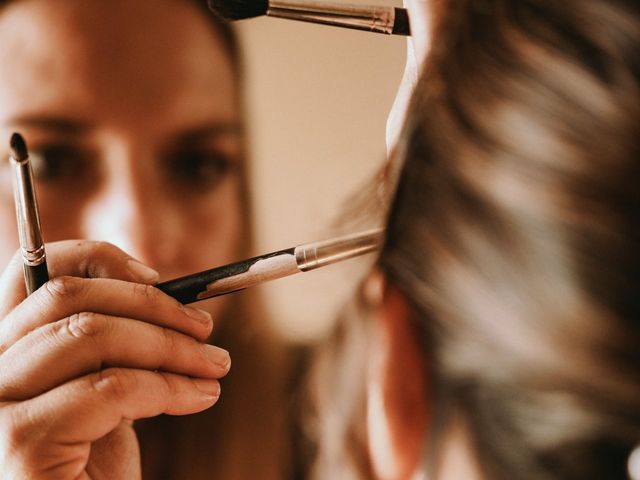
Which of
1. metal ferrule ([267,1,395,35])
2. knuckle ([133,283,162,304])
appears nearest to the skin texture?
knuckle ([133,283,162,304])

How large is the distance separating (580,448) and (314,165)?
300mm

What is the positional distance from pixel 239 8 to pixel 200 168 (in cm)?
15

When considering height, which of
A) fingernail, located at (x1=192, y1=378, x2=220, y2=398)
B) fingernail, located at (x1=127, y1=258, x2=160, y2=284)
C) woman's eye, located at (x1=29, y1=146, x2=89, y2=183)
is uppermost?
woman's eye, located at (x1=29, y1=146, x2=89, y2=183)

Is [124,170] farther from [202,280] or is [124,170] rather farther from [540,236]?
[540,236]

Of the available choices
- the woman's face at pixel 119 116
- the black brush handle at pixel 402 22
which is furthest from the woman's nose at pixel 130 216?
the black brush handle at pixel 402 22

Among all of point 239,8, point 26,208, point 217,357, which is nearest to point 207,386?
point 217,357

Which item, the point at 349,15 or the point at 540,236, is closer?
the point at 540,236

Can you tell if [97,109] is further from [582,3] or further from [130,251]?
[582,3]

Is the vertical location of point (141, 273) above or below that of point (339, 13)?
below

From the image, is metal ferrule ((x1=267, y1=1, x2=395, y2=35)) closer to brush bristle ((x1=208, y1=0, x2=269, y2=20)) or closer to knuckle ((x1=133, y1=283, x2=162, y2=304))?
brush bristle ((x1=208, y1=0, x2=269, y2=20))

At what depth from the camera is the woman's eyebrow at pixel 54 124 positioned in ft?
1.43

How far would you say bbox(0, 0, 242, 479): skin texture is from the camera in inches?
11.9

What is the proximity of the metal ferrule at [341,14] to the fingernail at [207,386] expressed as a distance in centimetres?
23

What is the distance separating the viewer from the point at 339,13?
1.21ft
